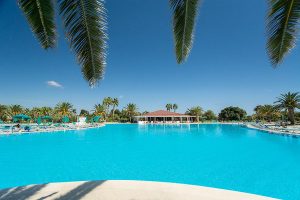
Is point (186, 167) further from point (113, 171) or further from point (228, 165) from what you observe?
point (113, 171)

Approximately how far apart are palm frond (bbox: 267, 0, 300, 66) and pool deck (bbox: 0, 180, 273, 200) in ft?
9.22

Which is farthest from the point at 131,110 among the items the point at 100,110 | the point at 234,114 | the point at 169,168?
the point at 169,168

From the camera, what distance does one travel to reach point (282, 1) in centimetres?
249

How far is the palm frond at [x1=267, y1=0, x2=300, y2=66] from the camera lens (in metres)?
2.51

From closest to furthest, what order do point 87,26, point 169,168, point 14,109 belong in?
point 87,26
point 169,168
point 14,109

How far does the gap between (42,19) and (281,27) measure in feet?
10.1

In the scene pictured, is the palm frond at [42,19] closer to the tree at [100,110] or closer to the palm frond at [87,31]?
the palm frond at [87,31]

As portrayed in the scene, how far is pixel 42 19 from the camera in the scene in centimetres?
268

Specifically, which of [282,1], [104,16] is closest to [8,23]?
[104,16]

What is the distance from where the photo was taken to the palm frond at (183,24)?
270cm

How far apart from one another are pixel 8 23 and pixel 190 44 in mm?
5738

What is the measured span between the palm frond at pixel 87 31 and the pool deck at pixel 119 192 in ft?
8.83

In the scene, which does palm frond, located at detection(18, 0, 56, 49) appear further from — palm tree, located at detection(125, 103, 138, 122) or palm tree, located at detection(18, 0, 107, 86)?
palm tree, located at detection(125, 103, 138, 122)

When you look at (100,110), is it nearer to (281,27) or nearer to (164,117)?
(164,117)
